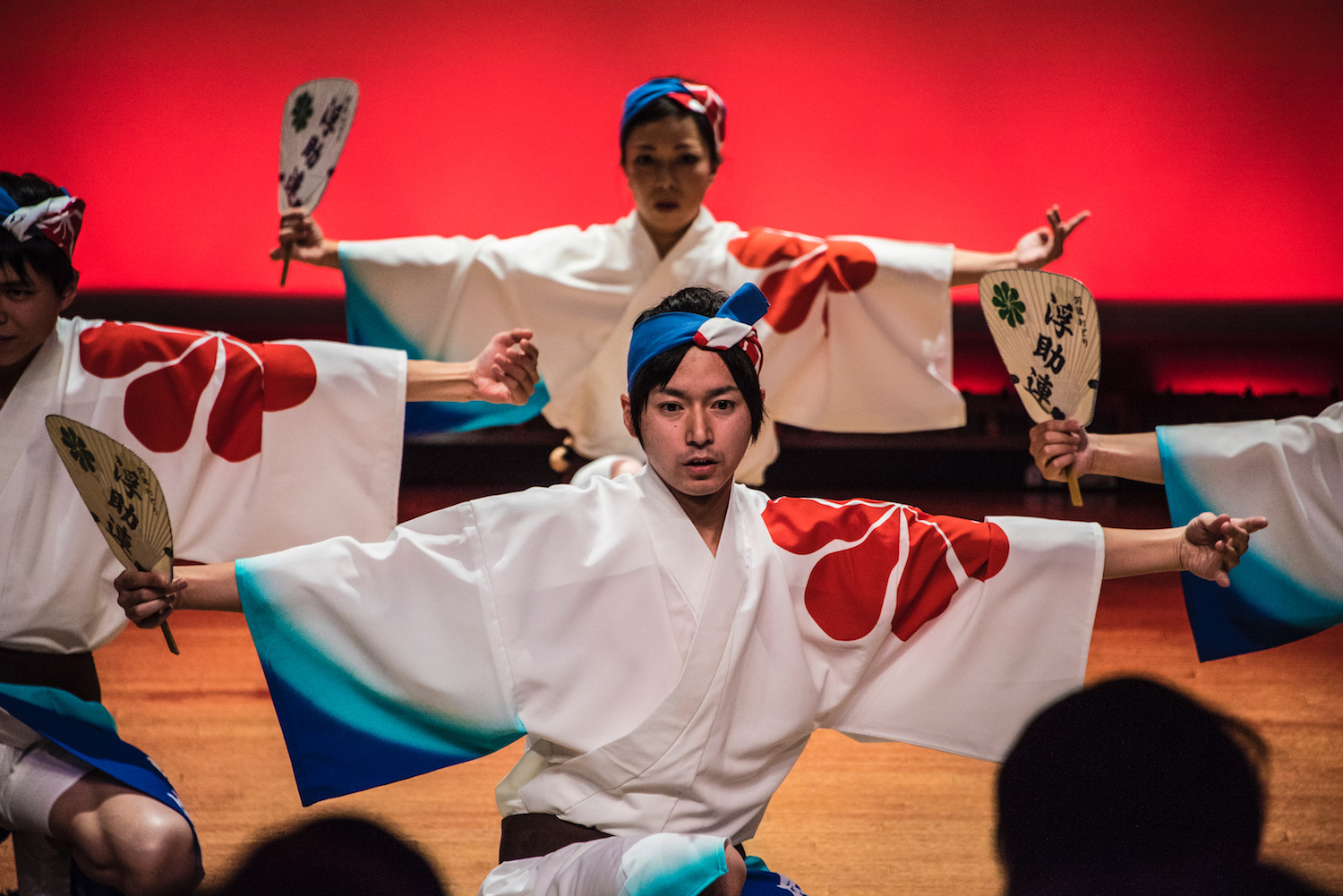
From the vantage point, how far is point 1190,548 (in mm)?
1467

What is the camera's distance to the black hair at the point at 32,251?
1612mm

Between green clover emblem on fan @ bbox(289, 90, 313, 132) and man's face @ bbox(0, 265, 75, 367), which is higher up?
green clover emblem on fan @ bbox(289, 90, 313, 132)

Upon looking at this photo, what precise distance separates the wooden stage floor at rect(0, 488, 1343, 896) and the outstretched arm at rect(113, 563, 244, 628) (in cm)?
65

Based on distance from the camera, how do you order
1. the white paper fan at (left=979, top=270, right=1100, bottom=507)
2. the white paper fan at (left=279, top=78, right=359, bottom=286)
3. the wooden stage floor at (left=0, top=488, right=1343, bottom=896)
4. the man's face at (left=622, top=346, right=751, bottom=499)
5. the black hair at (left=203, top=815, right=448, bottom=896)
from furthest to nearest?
the white paper fan at (left=279, top=78, right=359, bottom=286) < the wooden stage floor at (left=0, top=488, right=1343, bottom=896) < the black hair at (left=203, top=815, right=448, bottom=896) < the white paper fan at (left=979, top=270, right=1100, bottom=507) < the man's face at (left=622, top=346, right=751, bottom=499)

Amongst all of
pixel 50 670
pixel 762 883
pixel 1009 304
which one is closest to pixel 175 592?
pixel 50 670

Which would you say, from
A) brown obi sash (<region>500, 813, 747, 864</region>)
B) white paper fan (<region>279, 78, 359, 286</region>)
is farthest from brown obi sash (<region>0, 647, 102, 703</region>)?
white paper fan (<region>279, 78, 359, 286</region>)

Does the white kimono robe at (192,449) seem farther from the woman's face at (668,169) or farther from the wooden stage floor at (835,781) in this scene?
the woman's face at (668,169)

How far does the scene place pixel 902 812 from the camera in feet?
6.63

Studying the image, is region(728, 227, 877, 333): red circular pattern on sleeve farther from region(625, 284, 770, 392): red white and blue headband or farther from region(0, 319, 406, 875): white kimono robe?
region(625, 284, 770, 392): red white and blue headband

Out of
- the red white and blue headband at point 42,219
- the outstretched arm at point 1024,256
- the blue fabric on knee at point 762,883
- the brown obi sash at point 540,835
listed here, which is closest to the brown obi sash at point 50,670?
the red white and blue headband at point 42,219

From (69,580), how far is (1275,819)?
197cm

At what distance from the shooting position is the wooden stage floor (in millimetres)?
1846

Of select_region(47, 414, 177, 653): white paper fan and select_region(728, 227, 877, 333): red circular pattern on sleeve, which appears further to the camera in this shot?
select_region(728, 227, 877, 333): red circular pattern on sleeve

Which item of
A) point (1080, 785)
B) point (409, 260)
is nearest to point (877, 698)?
point (1080, 785)
